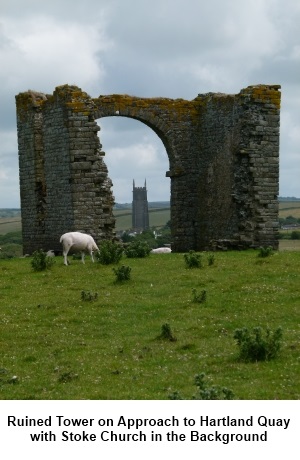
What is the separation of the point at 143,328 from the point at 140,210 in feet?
219

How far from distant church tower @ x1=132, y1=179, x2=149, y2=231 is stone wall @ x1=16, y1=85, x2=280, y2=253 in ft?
159

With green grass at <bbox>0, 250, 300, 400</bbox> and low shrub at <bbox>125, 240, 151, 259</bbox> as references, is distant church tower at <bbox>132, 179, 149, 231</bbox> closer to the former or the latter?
low shrub at <bbox>125, 240, 151, 259</bbox>

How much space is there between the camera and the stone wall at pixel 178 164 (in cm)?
2559

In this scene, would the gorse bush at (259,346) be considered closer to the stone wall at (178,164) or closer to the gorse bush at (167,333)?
the gorse bush at (167,333)

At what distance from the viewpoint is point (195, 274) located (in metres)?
18.7

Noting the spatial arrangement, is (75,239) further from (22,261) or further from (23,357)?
(23,357)

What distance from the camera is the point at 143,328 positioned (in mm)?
13852

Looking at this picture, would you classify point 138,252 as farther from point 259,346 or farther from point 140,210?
point 140,210

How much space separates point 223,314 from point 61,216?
12775 mm

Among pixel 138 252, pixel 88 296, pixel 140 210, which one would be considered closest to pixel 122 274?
pixel 88 296

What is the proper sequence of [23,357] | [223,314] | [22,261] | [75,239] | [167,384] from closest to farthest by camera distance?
[167,384]
[23,357]
[223,314]
[75,239]
[22,261]

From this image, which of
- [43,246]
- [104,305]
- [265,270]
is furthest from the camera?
[43,246]

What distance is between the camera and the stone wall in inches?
1008

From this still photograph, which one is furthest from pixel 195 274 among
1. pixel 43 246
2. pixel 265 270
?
pixel 43 246
